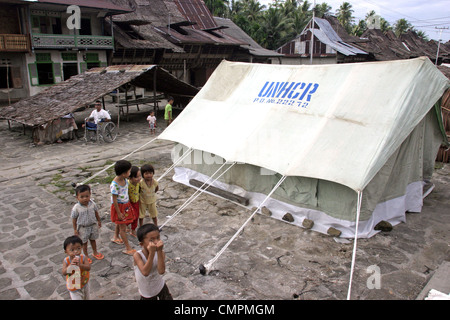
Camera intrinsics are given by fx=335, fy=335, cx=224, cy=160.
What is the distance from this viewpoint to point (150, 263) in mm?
2805

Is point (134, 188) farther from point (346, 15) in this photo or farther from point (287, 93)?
point (346, 15)

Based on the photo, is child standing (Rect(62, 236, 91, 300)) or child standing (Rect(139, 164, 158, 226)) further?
child standing (Rect(139, 164, 158, 226))

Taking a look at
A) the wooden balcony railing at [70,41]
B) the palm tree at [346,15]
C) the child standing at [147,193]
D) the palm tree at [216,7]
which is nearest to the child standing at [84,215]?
the child standing at [147,193]

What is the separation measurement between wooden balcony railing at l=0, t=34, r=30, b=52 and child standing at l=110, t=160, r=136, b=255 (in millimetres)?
16032

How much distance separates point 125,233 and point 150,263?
2.10 meters

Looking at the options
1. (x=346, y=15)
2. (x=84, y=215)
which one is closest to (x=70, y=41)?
(x=84, y=215)

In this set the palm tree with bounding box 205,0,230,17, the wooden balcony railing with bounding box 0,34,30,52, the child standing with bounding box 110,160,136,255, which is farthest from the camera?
the palm tree with bounding box 205,0,230,17

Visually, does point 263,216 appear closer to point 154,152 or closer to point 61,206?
point 61,206

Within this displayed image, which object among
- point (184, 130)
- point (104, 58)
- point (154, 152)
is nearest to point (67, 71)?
point (104, 58)

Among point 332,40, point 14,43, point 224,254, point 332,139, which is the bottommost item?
point 224,254

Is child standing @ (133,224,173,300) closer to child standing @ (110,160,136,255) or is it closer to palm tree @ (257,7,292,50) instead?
child standing @ (110,160,136,255)

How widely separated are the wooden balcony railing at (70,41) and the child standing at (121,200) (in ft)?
53.6

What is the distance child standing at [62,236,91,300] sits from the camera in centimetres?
302

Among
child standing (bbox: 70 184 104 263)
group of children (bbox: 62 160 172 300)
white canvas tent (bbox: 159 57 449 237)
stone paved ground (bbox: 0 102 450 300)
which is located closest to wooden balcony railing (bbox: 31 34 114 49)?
stone paved ground (bbox: 0 102 450 300)
